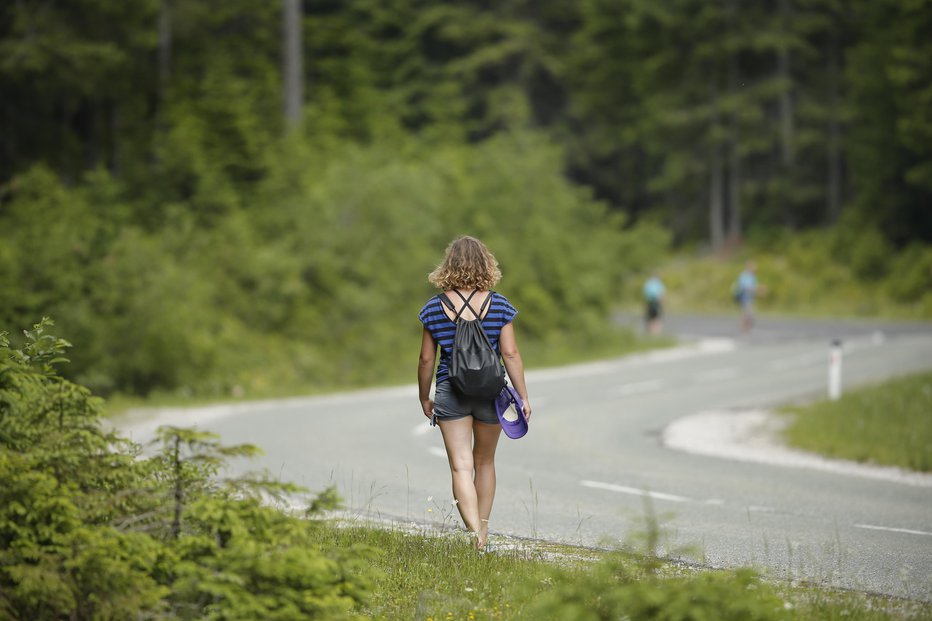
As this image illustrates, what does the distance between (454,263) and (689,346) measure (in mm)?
23701

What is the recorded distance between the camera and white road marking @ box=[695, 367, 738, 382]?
74.3ft

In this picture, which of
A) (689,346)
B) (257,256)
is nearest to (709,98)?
(689,346)

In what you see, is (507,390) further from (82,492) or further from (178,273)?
(178,273)

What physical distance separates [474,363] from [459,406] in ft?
1.12

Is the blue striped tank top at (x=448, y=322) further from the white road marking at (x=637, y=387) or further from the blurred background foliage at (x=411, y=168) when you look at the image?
the white road marking at (x=637, y=387)

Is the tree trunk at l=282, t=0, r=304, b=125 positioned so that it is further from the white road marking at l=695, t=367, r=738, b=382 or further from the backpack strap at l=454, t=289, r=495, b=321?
the backpack strap at l=454, t=289, r=495, b=321

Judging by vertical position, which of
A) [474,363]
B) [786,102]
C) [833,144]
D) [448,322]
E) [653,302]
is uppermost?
[786,102]

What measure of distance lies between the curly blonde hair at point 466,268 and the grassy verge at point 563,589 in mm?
1598

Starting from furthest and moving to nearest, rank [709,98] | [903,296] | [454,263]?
[709,98] < [903,296] < [454,263]

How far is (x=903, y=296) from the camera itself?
4056cm

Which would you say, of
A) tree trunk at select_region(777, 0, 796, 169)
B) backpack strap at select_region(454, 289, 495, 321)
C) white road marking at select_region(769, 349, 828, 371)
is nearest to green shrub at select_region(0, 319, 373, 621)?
backpack strap at select_region(454, 289, 495, 321)

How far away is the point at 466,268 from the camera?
6.64 metres

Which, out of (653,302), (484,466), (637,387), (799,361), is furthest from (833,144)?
(484,466)

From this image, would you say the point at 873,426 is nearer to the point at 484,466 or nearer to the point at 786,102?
the point at 484,466
